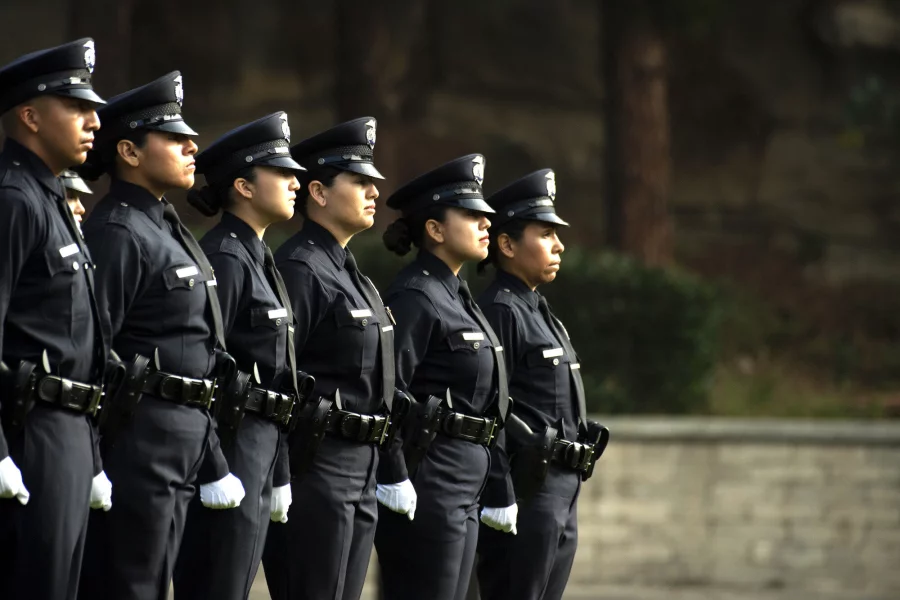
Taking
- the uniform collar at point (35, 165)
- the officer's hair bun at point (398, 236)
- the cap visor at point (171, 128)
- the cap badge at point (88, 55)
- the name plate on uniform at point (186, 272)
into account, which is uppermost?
the cap badge at point (88, 55)

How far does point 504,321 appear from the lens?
26.0 ft

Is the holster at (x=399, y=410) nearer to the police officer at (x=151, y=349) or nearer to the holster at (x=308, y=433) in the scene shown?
the holster at (x=308, y=433)

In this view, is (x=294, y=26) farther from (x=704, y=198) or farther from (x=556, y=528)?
(x=556, y=528)

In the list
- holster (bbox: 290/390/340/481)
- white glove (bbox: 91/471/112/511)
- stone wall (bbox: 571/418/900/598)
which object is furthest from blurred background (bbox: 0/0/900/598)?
white glove (bbox: 91/471/112/511)

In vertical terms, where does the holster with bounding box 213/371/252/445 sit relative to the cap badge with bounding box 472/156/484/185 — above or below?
below

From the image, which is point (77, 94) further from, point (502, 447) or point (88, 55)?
point (502, 447)

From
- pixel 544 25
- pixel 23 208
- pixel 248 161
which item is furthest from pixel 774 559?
pixel 544 25

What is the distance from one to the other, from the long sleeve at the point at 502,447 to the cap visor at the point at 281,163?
1513mm

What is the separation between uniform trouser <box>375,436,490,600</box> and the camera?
23.6ft

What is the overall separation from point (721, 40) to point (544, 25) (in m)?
2.36

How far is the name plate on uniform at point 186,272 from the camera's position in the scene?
241 inches

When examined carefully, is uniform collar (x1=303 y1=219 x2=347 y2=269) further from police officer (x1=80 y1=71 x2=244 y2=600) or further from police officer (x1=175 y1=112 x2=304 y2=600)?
police officer (x1=80 y1=71 x2=244 y2=600)

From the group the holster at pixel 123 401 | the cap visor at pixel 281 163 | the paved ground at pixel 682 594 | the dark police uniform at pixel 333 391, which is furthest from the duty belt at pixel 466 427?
the paved ground at pixel 682 594

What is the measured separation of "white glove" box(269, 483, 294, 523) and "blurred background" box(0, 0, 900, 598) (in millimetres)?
6837
